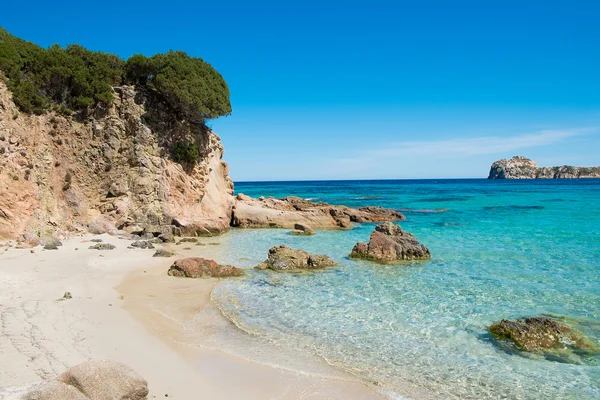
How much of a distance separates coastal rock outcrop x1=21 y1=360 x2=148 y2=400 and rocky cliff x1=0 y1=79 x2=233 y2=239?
14.5 metres

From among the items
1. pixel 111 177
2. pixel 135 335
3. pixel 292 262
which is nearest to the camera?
pixel 135 335

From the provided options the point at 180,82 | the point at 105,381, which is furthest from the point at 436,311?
the point at 180,82

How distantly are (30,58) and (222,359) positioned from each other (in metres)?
21.7

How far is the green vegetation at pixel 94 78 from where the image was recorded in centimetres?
2103

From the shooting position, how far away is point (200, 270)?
1430 cm

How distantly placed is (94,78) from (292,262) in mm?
17029

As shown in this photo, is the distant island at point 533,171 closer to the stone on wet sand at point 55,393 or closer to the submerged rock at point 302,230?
the submerged rock at point 302,230

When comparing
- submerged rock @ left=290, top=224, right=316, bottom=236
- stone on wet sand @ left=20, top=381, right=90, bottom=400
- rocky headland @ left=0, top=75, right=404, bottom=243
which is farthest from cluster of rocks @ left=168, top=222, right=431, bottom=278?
stone on wet sand @ left=20, top=381, right=90, bottom=400

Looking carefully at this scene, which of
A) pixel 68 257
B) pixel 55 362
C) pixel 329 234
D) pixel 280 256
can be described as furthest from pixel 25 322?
pixel 329 234

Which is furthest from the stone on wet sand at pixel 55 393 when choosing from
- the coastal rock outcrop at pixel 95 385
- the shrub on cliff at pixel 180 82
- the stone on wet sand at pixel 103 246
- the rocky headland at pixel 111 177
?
the shrub on cliff at pixel 180 82

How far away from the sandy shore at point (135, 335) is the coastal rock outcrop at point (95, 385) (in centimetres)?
56

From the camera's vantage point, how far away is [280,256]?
15977 millimetres

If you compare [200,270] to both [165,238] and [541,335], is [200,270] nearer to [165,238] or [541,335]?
[165,238]

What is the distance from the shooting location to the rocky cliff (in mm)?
18516
